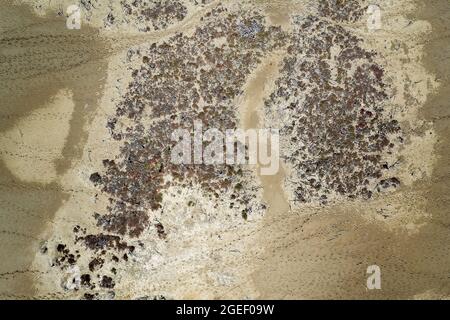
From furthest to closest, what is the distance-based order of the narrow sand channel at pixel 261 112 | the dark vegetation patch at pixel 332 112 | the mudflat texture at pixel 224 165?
1. the dark vegetation patch at pixel 332 112
2. the narrow sand channel at pixel 261 112
3. the mudflat texture at pixel 224 165

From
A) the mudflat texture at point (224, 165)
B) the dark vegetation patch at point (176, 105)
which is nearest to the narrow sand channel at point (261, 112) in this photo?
the mudflat texture at point (224, 165)

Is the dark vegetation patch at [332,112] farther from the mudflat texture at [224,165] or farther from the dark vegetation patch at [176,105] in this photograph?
the dark vegetation patch at [176,105]

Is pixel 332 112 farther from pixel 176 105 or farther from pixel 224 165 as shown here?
pixel 176 105

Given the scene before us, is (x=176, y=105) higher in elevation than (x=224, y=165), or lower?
higher

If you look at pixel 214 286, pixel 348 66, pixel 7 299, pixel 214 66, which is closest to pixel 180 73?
pixel 214 66

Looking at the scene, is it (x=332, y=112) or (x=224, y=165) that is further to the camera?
(x=332, y=112)

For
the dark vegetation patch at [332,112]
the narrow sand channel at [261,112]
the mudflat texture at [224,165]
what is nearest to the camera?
the mudflat texture at [224,165]

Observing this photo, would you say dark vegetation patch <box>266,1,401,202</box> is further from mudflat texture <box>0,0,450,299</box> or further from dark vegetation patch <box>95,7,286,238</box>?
dark vegetation patch <box>95,7,286,238</box>

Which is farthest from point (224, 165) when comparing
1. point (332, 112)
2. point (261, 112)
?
point (332, 112)

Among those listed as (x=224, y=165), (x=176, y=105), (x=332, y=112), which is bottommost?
(x=224, y=165)
